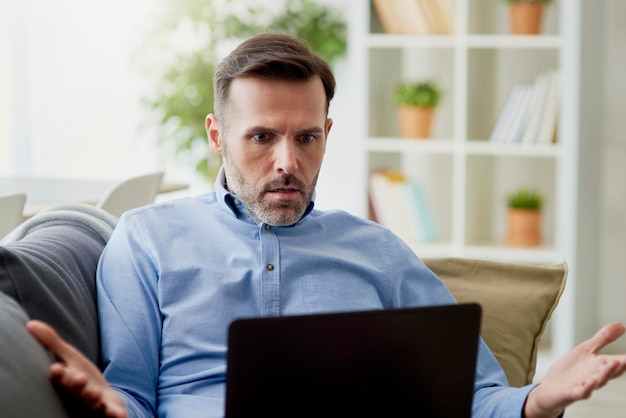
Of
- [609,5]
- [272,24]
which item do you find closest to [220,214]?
[609,5]

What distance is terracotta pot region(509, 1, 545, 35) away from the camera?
148 inches

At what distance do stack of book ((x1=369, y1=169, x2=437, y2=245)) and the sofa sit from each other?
2.04 m

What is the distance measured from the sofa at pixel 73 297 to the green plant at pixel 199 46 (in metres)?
2.97

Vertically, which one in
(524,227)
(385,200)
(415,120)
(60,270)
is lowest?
(524,227)

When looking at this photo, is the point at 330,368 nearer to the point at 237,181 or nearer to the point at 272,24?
the point at 237,181

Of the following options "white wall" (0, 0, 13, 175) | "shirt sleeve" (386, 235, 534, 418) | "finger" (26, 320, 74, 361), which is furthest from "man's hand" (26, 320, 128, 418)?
"white wall" (0, 0, 13, 175)

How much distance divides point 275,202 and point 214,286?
18 cm

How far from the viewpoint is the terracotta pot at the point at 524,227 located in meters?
3.85

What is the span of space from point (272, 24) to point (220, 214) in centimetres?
324

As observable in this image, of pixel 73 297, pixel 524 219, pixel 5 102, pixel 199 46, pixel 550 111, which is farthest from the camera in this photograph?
pixel 5 102

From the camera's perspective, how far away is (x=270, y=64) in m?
1.57

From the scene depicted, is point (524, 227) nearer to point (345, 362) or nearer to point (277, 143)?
point (277, 143)

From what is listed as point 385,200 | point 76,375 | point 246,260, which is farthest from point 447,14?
point 76,375

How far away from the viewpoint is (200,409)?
143 cm
